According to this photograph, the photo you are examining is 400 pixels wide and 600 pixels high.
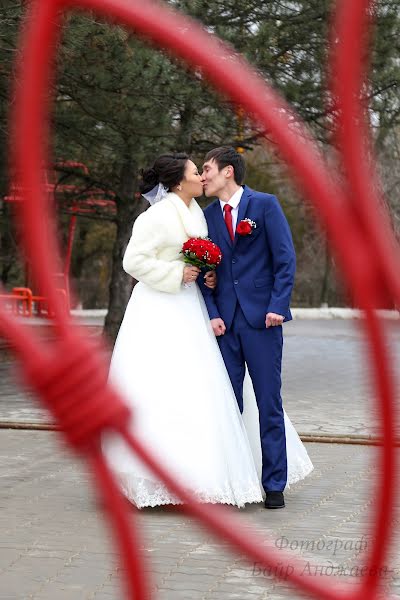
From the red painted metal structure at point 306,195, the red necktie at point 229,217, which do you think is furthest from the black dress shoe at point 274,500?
the red painted metal structure at point 306,195

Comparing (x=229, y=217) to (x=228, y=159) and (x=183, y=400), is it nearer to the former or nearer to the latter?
(x=228, y=159)

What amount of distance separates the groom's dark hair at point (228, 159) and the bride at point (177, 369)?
0.89 ft

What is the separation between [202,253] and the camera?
225 inches

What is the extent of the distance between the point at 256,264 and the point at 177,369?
691 mm

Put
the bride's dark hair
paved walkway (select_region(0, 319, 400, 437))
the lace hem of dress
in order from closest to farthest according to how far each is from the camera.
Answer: the lace hem of dress → the bride's dark hair → paved walkway (select_region(0, 319, 400, 437))

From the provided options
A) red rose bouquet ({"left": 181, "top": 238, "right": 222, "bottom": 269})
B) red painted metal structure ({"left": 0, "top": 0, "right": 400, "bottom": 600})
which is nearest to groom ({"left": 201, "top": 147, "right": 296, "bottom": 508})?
red rose bouquet ({"left": 181, "top": 238, "right": 222, "bottom": 269})

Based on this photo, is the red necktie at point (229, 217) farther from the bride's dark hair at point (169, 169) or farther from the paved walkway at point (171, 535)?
the paved walkway at point (171, 535)

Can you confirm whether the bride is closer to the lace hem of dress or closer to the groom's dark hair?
the lace hem of dress

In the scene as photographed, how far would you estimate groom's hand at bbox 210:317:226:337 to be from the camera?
591 centimetres

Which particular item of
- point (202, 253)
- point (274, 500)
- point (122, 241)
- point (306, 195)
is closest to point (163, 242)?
point (202, 253)

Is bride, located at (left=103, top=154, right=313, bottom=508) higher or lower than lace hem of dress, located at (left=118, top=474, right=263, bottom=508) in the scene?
higher

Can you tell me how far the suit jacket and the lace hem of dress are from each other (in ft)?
2.87

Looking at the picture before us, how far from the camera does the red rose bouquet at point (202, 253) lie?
5.73 m

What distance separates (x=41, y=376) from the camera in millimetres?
1319
